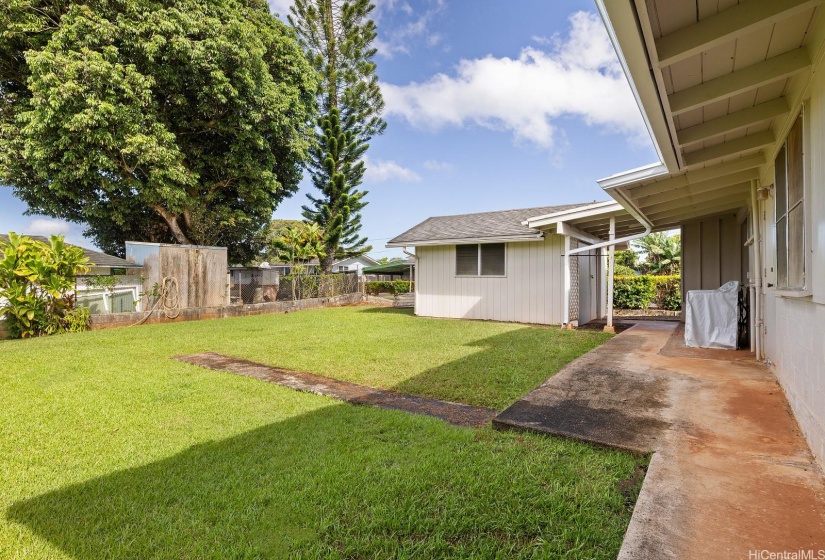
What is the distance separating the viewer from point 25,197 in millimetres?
13484

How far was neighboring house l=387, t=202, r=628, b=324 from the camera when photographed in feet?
29.1

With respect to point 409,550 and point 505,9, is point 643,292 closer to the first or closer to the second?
point 505,9

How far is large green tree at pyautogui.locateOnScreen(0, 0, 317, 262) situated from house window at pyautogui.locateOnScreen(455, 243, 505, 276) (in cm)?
832

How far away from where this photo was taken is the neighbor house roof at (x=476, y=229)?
9.56m

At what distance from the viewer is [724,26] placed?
2000 millimetres

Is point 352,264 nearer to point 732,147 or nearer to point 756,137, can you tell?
point 732,147

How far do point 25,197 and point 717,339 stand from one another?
19561 mm

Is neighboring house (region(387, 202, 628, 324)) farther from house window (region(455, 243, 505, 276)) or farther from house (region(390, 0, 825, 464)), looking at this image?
house (region(390, 0, 825, 464))

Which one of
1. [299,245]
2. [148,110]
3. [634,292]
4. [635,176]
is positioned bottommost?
[634,292]

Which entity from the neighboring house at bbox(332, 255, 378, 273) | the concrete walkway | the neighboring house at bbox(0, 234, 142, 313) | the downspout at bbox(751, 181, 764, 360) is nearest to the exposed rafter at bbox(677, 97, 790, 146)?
the downspout at bbox(751, 181, 764, 360)

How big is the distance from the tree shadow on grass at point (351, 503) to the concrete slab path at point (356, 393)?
58 centimetres

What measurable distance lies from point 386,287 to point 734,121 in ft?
66.5

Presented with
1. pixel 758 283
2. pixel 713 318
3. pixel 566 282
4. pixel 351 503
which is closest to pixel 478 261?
pixel 566 282

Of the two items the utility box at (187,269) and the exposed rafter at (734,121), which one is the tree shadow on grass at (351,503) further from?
the utility box at (187,269)
